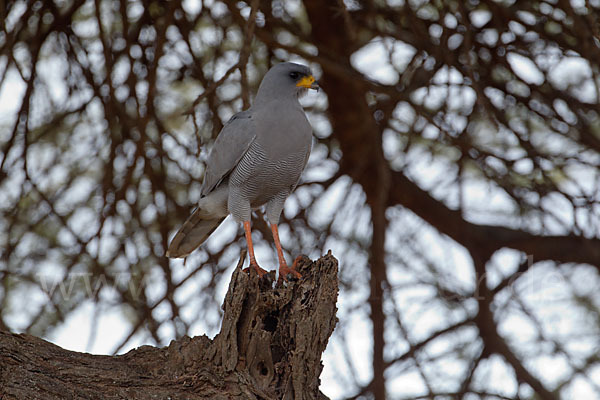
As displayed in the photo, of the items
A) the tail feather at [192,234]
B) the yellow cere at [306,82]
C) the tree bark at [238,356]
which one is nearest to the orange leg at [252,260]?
the tree bark at [238,356]

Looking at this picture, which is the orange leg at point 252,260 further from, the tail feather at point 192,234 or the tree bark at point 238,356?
the tail feather at point 192,234

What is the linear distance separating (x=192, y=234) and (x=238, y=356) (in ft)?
4.38

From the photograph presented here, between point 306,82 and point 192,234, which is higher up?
point 306,82

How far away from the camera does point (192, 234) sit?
4520mm

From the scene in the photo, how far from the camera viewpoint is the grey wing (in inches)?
157

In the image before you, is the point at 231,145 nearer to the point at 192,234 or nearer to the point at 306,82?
the point at 306,82

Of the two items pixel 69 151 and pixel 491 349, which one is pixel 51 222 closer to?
pixel 69 151

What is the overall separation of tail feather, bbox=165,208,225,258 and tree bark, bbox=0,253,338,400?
1.12 metres

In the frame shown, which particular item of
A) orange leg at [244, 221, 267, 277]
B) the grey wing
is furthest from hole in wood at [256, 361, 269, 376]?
the grey wing

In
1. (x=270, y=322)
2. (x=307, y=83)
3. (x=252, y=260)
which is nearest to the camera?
(x=270, y=322)

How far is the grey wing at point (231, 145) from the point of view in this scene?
3.98 m

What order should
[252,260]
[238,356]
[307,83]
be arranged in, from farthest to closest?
[307,83] < [252,260] < [238,356]

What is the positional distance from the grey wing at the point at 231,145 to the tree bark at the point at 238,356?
0.80 m

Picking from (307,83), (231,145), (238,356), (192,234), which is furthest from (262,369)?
(307,83)
